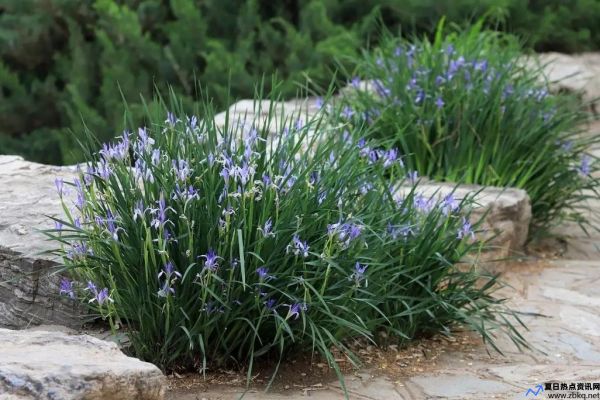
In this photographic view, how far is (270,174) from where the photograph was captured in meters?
3.33

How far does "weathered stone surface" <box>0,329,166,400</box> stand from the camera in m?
2.47

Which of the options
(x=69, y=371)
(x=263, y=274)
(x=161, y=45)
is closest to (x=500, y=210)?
(x=263, y=274)

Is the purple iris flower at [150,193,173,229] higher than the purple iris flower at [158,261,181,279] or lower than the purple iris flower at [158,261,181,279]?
higher

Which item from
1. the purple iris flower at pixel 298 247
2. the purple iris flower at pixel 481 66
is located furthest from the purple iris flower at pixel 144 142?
the purple iris flower at pixel 481 66

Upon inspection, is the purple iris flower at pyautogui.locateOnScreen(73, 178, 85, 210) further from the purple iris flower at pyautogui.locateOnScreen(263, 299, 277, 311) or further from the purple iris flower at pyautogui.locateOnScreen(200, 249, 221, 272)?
the purple iris flower at pyautogui.locateOnScreen(263, 299, 277, 311)

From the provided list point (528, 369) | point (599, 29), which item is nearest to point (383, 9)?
point (599, 29)

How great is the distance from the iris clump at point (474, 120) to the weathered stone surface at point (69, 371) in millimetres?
2275

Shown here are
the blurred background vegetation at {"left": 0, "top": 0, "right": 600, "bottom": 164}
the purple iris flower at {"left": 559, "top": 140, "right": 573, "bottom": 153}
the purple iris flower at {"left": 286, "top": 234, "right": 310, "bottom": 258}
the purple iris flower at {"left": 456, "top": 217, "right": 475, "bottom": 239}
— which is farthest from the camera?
the blurred background vegetation at {"left": 0, "top": 0, "right": 600, "bottom": 164}

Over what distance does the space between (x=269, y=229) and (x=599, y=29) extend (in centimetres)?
588

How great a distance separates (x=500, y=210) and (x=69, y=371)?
2668 mm

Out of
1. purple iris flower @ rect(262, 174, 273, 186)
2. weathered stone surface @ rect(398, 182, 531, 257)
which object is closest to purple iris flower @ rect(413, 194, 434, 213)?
weathered stone surface @ rect(398, 182, 531, 257)

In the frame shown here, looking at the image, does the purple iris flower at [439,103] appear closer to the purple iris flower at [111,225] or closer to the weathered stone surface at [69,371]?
the purple iris flower at [111,225]

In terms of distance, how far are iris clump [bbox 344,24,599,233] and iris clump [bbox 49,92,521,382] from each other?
1.37 meters

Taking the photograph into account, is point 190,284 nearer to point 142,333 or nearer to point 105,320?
point 142,333
